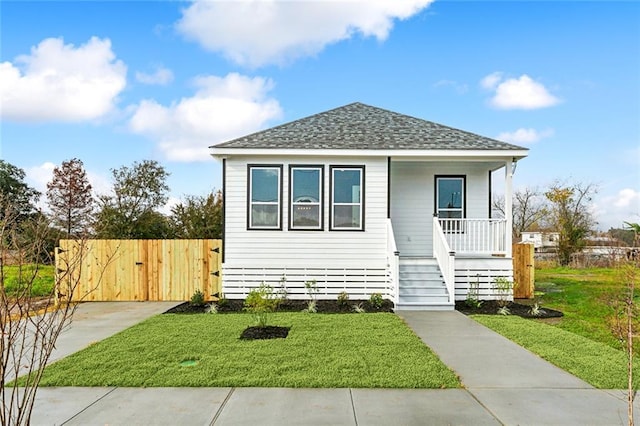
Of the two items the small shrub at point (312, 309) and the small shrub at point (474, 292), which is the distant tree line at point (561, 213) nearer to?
the small shrub at point (474, 292)

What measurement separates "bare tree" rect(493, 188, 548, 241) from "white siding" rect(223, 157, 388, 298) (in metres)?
20.9

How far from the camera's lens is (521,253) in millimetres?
11594

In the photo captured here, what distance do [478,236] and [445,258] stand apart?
5.11ft

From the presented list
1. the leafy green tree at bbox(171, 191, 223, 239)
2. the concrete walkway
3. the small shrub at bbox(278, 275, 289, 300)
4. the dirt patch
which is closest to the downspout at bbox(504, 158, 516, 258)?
the small shrub at bbox(278, 275, 289, 300)

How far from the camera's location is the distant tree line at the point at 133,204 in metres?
18.0

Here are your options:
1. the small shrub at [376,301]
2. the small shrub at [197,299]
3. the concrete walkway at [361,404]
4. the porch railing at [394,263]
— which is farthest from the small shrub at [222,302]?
the concrete walkway at [361,404]

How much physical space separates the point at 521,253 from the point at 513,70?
22.8ft

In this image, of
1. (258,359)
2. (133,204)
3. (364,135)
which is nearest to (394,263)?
(364,135)

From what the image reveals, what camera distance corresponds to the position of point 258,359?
17.6 ft

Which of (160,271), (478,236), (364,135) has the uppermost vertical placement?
(364,135)

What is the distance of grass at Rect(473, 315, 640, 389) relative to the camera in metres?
4.82

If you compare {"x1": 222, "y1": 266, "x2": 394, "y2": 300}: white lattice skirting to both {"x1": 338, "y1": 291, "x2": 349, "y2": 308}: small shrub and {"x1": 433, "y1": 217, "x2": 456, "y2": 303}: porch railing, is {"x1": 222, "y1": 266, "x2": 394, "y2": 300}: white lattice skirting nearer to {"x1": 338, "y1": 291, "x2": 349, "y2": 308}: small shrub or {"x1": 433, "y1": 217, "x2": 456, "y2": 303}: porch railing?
{"x1": 338, "y1": 291, "x2": 349, "y2": 308}: small shrub

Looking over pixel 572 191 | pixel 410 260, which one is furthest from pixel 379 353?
pixel 572 191

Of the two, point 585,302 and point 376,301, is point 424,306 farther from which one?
point 585,302
